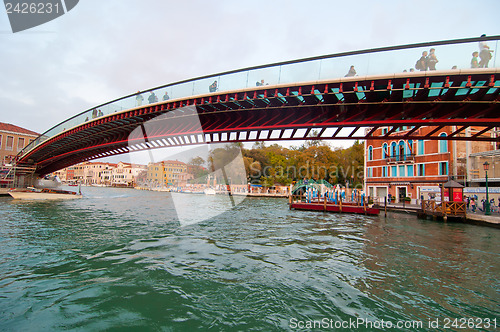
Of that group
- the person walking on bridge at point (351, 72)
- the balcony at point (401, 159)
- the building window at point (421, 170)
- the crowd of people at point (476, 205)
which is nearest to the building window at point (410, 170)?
the balcony at point (401, 159)

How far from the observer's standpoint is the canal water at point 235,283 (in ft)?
15.0

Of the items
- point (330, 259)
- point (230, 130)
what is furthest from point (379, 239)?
point (230, 130)

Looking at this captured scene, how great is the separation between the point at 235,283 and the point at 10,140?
2438 inches

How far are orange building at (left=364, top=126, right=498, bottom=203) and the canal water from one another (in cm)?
1911

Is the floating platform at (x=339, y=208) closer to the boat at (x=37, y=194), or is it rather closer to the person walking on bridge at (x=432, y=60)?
the person walking on bridge at (x=432, y=60)

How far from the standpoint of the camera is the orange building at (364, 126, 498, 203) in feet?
87.4

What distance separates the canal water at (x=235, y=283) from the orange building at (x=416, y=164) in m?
19.1

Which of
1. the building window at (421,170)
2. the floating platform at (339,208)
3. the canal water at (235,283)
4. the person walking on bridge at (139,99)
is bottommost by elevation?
the canal water at (235,283)

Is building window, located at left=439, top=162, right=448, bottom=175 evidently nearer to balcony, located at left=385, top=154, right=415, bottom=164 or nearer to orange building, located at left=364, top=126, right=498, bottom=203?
orange building, located at left=364, top=126, right=498, bottom=203

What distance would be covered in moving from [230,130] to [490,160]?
24.5 meters

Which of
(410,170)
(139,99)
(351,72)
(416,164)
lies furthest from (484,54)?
(410,170)

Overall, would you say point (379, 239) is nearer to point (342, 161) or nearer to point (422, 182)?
point (422, 182)

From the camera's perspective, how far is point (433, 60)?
11.7m

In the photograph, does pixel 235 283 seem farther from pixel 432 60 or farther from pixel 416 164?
pixel 416 164
